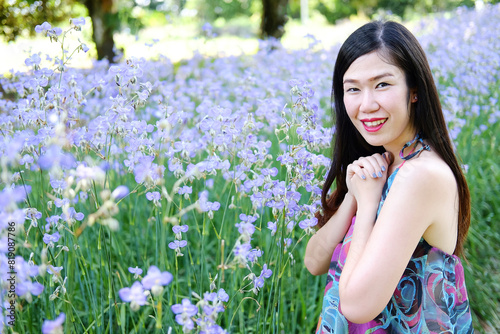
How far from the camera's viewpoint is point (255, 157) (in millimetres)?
1679

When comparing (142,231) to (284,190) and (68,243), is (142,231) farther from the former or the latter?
(284,190)

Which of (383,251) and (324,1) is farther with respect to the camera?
(324,1)

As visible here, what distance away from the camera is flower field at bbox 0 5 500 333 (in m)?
1.08

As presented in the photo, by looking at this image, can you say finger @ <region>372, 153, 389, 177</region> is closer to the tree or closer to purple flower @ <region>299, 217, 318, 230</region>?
purple flower @ <region>299, 217, 318, 230</region>

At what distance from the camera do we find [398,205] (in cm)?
142

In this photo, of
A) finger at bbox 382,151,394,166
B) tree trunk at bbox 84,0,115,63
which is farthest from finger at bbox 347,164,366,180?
tree trunk at bbox 84,0,115,63

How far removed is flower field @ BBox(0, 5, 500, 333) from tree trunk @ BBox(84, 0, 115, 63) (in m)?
1.95

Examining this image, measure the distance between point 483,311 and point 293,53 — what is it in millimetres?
4426

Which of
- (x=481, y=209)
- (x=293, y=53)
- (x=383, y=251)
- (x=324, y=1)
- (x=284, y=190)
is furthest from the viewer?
(x=324, y=1)

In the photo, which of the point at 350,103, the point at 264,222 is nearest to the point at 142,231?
the point at 264,222

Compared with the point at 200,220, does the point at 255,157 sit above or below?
above

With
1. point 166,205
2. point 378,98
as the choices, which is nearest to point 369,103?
point 378,98

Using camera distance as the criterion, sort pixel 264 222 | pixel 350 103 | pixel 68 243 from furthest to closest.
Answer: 1. pixel 264 222
2. pixel 68 243
3. pixel 350 103

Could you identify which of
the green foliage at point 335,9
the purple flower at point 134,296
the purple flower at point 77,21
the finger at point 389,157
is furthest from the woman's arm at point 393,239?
the green foliage at point 335,9
